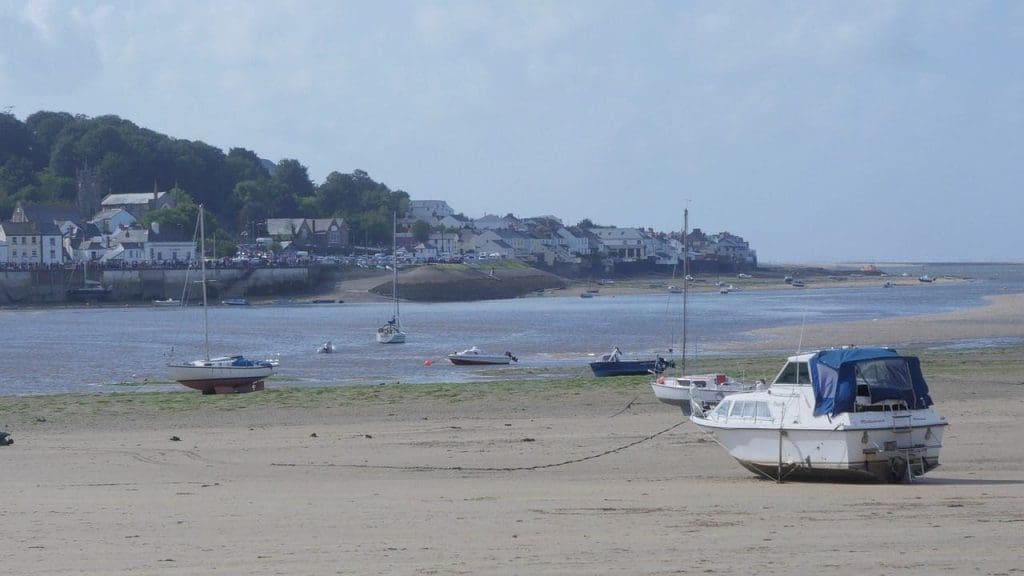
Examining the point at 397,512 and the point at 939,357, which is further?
the point at 939,357

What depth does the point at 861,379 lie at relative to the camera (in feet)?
48.4

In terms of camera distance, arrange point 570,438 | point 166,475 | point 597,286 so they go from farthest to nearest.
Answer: point 597,286 < point 570,438 < point 166,475

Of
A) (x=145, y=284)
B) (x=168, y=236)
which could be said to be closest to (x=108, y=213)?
(x=168, y=236)

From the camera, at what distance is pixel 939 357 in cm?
3959

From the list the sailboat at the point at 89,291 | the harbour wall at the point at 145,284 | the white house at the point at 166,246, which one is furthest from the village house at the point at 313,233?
the sailboat at the point at 89,291

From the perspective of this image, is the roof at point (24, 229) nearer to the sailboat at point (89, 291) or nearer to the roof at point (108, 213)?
the roof at point (108, 213)

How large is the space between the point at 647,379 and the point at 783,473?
1737 cm

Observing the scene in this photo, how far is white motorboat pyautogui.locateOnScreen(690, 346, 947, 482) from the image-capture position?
14.6 meters

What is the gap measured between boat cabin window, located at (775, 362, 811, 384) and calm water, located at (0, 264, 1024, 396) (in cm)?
2253

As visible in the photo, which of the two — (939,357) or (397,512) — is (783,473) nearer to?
(397,512)

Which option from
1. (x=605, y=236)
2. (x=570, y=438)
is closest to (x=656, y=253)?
(x=605, y=236)

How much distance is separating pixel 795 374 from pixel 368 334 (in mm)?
49231

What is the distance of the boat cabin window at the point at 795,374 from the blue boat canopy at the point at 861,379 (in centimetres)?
25

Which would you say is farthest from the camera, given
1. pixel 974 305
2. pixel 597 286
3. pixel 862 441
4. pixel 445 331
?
pixel 597 286
